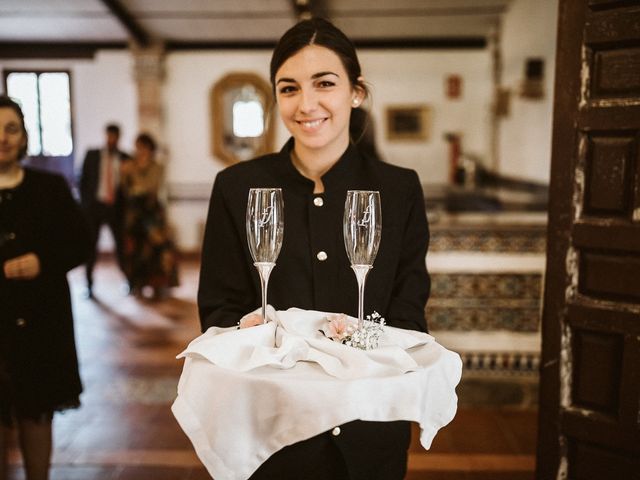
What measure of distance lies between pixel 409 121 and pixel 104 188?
4671 millimetres

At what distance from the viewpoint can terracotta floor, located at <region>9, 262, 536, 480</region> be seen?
273cm

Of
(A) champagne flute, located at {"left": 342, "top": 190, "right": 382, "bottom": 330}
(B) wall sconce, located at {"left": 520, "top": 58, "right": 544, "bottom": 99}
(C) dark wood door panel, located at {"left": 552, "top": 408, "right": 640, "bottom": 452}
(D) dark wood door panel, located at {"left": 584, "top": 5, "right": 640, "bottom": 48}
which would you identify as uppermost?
(B) wall sconce, located at {"left": 520, "top": 58, "right": 544, "bottom": 99}

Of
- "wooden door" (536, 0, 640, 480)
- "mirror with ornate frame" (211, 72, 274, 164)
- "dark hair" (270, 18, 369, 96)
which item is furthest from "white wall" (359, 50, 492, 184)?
"dark hair" (270, 18, 369, 96)

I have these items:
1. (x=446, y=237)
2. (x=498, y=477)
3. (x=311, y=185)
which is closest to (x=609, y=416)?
(x=498, y=477)

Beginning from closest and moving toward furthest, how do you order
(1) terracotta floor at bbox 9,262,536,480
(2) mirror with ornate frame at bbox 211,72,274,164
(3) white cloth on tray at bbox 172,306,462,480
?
(3) white cloth on tray at bbox 172,306,462,480 → (1) terracotta floor at bbox 9,262,536,480 → (2) mirror with ornate frame at bbox 211,72,274,164

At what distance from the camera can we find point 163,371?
399cm

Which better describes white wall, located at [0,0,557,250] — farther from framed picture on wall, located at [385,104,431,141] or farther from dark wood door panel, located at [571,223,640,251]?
dark wood door panel, located at [571,223,640,251]

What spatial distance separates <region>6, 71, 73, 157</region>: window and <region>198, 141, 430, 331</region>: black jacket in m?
8.33

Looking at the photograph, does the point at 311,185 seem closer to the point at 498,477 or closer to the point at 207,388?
the point at 207,388

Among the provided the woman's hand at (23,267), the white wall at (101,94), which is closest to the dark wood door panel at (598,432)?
the woman's hand at (23,267)

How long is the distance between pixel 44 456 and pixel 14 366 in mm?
391

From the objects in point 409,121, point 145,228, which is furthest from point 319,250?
point 409,121

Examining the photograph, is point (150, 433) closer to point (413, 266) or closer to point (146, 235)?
point (413, 266)

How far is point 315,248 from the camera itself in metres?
1.37
